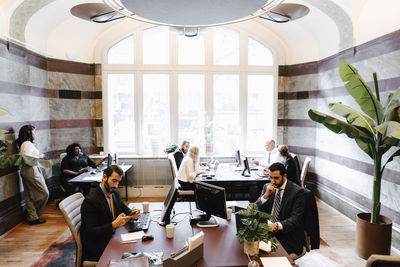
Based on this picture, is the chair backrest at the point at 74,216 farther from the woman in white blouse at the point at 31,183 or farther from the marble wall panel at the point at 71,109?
the marble wall panel at the point at 71,109

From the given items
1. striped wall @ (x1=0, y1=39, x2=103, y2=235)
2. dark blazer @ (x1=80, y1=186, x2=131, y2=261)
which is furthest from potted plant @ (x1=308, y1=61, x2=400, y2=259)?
striped wall @ (x1=0, y1=39, x2=103, y2=235)

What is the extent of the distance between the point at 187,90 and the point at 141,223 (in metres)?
4.75

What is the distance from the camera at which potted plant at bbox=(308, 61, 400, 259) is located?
3.57 m

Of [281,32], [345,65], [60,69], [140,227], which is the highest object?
[281,32]

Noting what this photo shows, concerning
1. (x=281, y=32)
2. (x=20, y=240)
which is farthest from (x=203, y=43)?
(x=20, y=240)

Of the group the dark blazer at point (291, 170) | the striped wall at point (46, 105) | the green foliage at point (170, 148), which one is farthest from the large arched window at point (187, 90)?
the dark blazer at point (291, 170)

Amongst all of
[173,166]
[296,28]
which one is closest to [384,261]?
[173,166]

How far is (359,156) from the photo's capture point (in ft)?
16.6

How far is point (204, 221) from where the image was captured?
308 cm

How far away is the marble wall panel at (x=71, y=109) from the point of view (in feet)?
21.3

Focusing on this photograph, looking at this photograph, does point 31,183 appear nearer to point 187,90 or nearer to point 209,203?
point 209,203

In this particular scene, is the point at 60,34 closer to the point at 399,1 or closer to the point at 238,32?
the point at 238,32

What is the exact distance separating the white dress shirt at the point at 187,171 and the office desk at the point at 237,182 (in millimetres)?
189

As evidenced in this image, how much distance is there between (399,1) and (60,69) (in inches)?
259
